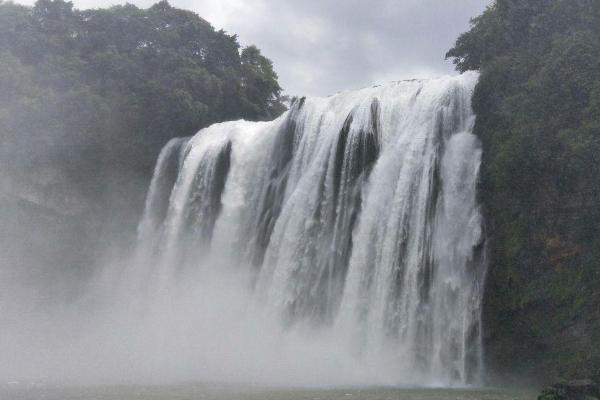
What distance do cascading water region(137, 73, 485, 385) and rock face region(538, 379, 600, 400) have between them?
4.95 m

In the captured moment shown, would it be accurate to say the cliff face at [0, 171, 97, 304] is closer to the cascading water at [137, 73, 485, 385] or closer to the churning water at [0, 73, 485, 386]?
the churning water at [0, 73, 485, 386]

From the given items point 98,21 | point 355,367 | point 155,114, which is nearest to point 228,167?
point 155,114

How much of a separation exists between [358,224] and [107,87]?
20.1m

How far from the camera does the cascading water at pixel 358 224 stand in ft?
64.9

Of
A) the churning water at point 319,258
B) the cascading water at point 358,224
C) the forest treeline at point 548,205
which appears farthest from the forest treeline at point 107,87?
the forest treeline at point 548,205

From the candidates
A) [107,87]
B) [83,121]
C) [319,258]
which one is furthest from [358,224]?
[107,87]

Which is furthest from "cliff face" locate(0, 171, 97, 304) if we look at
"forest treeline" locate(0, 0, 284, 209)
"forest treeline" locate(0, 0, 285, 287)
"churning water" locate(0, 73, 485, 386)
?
"churning water" locate(0, 73, 485, 386)

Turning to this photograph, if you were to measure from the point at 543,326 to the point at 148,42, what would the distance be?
2951cm

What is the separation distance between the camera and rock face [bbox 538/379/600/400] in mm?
13235

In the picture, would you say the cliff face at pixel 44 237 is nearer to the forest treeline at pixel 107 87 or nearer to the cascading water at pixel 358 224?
the forest treeline at pixel 107 87

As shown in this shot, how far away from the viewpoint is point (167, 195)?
34812 mm

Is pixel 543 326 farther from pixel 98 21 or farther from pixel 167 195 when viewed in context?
pixel 98 21

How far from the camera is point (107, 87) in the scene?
3788 cm

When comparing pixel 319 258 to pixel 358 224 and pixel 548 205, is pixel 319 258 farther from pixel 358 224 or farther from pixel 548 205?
pixel 548 205
